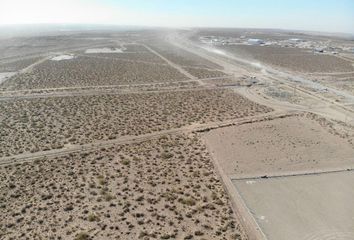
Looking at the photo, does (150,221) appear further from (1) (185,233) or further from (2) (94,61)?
(2) (94,61)

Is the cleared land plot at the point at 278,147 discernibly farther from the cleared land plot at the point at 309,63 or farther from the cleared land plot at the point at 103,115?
the cleared land plot at the point at 309,63

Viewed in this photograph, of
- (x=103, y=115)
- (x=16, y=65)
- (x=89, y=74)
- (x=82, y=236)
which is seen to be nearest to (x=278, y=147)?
(x=103, y=115)

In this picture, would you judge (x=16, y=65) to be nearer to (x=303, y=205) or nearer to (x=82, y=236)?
(x=82, y=236)

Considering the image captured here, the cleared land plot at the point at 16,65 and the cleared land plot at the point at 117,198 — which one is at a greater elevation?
the cleared land plot at the point at 16,65

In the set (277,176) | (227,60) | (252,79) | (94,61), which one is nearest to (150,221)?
(277,176)

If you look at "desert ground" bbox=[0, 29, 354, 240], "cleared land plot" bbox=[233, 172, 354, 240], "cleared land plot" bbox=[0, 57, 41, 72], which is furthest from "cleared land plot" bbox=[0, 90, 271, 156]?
"cleared land plot" bbox=[0, 57, 41, 72]

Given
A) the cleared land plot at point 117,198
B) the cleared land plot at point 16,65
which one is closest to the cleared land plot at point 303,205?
the cleared land plot at point 117,198
